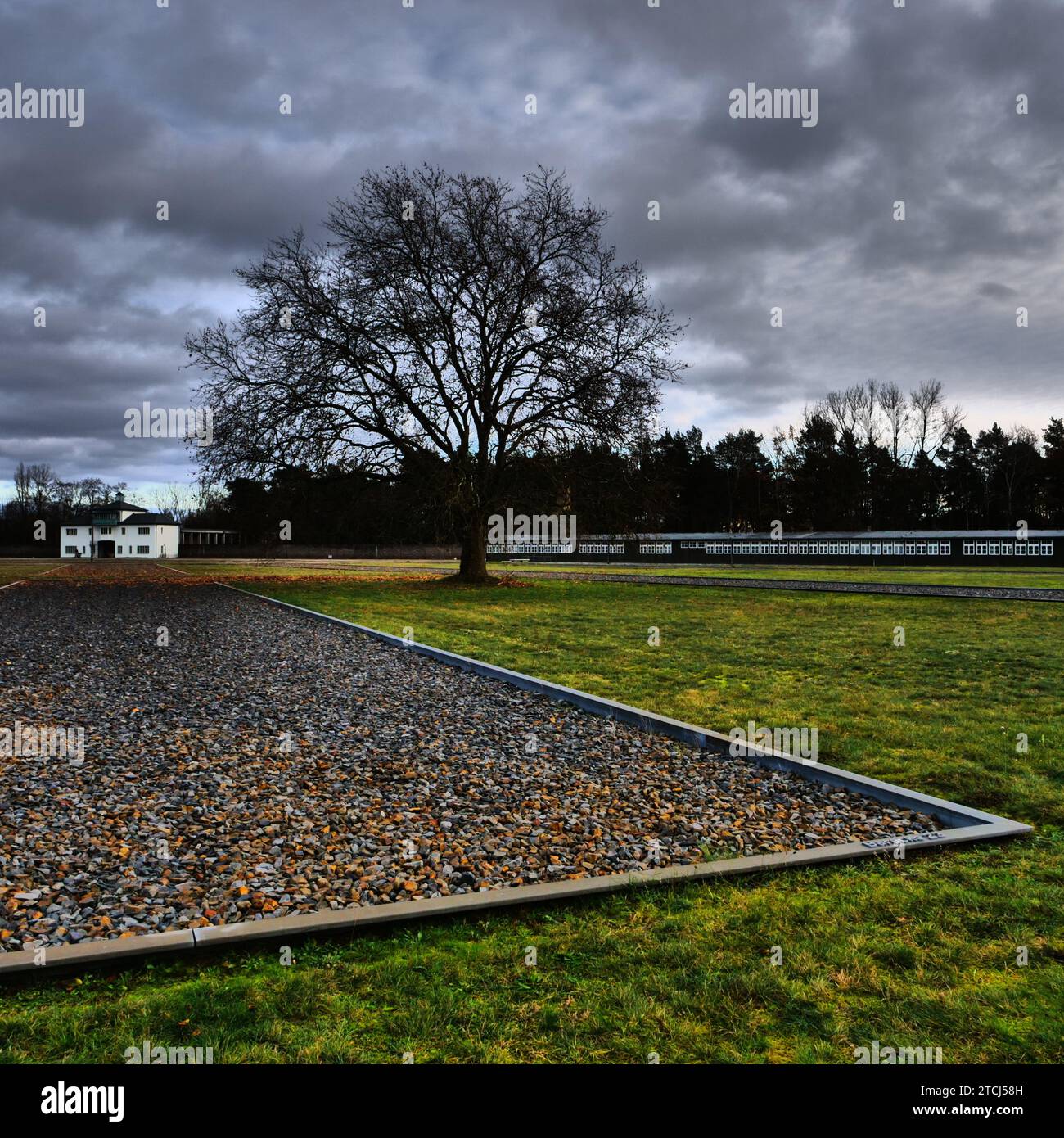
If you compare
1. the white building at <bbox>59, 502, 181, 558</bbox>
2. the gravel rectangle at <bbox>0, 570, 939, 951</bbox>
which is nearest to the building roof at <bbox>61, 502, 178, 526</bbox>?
the white building at <bbox>59, 502, 181, 558</bbox>

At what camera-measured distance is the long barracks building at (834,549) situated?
50.0 metres

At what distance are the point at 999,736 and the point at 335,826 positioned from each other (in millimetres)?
5504

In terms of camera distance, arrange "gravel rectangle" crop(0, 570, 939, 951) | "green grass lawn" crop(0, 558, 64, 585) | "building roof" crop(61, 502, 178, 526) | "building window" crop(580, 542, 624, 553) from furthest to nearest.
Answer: "building roof" crop(61, 502, 178, 526), "building window" crop(580, 542, 624, 553), "green grass lawn" crop(0, 558, 64, 585), "gravel rectangle" crop(0, 570, 939, 951)

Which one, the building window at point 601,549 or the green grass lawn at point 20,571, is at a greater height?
the building window at point 601,549

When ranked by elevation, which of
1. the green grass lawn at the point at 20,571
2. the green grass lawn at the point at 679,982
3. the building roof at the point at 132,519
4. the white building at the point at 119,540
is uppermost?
the building roof at the point at 132,519

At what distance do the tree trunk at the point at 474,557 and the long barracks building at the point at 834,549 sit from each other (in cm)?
1223

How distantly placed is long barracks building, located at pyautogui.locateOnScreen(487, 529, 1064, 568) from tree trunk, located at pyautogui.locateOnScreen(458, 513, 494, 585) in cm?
1223

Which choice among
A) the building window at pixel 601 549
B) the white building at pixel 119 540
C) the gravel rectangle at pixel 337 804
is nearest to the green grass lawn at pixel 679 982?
the gravel rectangle at pixel 337 804

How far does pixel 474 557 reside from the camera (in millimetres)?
28469

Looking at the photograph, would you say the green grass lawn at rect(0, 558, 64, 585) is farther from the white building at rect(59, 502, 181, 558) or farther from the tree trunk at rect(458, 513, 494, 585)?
the white building at rect(59, 502, 181, 558)

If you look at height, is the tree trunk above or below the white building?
below

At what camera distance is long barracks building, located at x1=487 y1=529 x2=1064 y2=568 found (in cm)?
5000

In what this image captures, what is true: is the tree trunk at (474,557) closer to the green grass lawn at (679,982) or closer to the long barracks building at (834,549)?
the long barracks building at (834,549)
